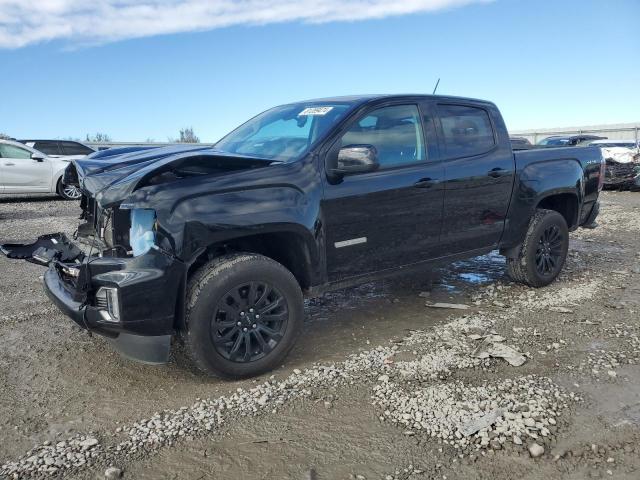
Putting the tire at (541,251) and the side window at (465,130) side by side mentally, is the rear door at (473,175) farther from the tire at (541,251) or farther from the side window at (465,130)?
the tire at (541,251)

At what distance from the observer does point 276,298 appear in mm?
3646

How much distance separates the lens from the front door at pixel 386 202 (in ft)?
13.0

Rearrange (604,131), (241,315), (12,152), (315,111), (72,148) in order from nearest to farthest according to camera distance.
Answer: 1. (241,315)
2. (315,111)
3. (12,152)
4. (72,148)
5. (604,131)

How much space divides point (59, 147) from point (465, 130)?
1466 centimetres

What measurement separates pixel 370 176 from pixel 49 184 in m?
11.9

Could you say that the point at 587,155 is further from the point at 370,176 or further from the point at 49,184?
the point at 49,184

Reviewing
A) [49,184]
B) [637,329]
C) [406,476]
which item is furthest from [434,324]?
[49,184]

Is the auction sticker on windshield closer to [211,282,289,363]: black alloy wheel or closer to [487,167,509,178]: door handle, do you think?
[211,282,289,363]: black alloy wheel

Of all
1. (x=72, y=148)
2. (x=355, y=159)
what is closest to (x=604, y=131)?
(x=72, y=148)

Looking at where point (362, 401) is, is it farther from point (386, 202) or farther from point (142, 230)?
point (142, 230)

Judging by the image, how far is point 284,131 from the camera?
4430 mm

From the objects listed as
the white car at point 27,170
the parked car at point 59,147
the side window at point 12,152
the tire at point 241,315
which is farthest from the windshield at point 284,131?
the parked car at point 59,147

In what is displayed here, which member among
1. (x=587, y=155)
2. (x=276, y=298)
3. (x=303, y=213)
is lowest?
(x=276, y=298)

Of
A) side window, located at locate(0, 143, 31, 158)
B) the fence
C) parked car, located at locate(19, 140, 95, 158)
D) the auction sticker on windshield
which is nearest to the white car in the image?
side window, located at locate(0, 143, 31, 158)
